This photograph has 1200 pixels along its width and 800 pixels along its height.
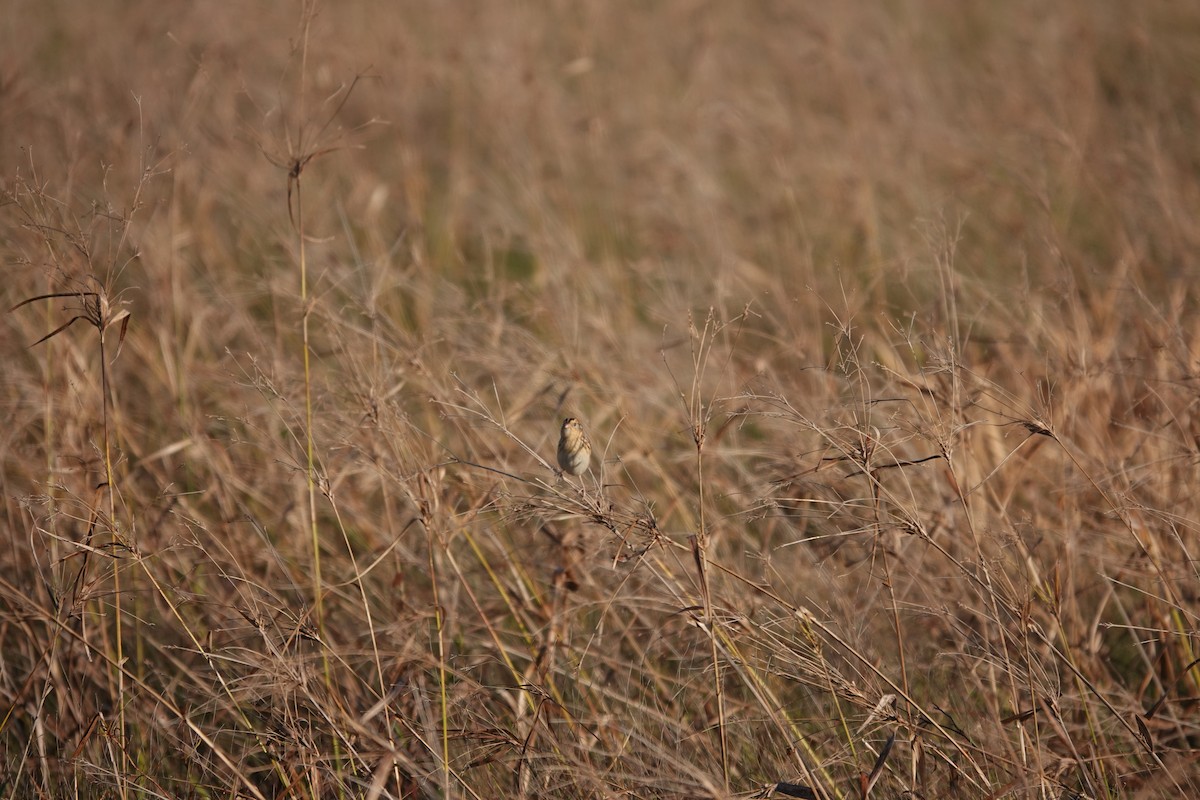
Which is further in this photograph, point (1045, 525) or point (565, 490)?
point (1045, 525)

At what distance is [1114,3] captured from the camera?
5.88m

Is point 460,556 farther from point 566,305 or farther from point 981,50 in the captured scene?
point 981,50

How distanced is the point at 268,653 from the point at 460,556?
77cm

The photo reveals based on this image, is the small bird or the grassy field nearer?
the grassy field

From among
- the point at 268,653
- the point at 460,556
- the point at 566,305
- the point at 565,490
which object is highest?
the point at 565,490

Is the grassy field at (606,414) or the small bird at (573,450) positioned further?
the small bird at (573,450)

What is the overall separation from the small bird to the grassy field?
115 millimetres

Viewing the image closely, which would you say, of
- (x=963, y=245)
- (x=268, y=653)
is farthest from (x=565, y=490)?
(x=963, y=245)

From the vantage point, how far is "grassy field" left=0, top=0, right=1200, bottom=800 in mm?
2145

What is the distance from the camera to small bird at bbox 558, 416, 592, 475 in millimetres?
2447

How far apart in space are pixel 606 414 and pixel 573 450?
936mm

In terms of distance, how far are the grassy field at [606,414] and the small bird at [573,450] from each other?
0.38 feet

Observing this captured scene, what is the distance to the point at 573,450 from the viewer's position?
8.13ft

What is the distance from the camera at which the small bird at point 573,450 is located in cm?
245
